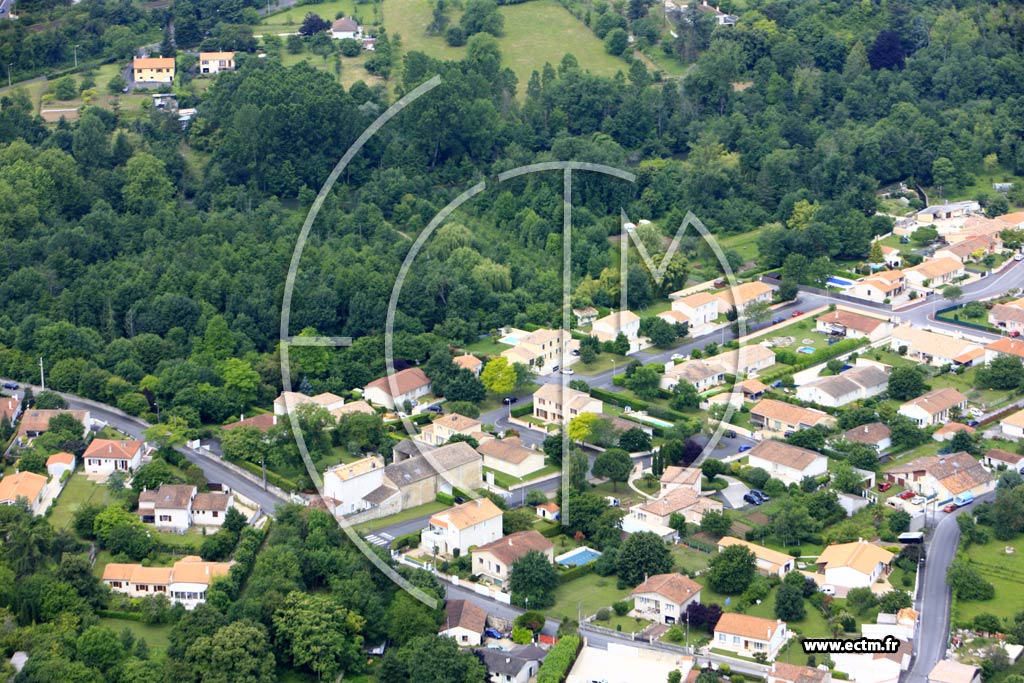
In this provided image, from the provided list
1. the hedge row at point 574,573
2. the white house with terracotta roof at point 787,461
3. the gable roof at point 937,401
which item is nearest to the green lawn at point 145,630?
the hedge row at point 574,573

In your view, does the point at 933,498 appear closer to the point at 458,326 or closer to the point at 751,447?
the point at 751,447

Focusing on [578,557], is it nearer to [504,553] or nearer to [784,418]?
[504,553]

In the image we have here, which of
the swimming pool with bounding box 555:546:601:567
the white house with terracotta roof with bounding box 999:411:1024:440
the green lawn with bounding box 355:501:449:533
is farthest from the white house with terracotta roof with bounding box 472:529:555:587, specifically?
the white house with terracotta roof with bounding box 999:411:1024:440

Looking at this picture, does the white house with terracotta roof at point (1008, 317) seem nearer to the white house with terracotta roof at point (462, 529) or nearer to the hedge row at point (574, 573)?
the hedge row at point (574, 573)

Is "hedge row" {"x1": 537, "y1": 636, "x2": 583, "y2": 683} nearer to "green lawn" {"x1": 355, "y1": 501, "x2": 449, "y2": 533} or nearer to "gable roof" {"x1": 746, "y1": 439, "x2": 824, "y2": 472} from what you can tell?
"green lawn" {"x1": 355, "y1": 501, "x2": 449, "y2": 533}

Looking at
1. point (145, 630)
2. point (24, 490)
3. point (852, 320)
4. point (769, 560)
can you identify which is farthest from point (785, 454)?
point (24, 490)

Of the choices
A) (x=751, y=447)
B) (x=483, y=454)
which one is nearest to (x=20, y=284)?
(x=483, y=454)
